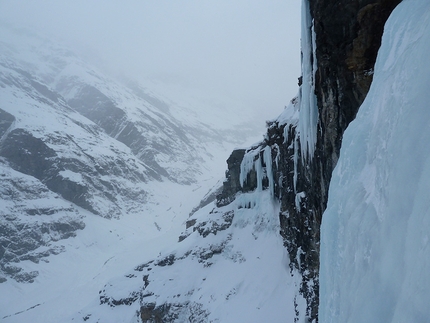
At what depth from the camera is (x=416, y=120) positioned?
2875mm

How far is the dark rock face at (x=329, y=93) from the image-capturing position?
7.66 metres

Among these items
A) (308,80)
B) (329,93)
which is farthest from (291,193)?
(329,93)

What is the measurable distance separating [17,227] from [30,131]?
31.4 metres

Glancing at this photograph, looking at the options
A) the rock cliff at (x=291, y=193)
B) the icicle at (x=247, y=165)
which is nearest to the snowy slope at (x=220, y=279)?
the rock cliff at (x=291, y=193)

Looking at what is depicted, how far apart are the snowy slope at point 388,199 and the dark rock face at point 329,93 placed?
3442mm

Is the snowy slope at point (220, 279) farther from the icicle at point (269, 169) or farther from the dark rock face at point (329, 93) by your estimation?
the dark rock face at point (329, 93)

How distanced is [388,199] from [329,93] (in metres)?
6.53

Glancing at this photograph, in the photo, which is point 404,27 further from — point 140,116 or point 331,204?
point 140,116

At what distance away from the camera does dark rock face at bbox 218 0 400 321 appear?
25.1 ft

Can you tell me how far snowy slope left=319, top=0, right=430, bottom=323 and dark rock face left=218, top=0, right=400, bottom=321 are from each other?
3.44m

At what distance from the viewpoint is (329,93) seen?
356 inches

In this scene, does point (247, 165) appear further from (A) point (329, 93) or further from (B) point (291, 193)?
(A) point (329, 93)

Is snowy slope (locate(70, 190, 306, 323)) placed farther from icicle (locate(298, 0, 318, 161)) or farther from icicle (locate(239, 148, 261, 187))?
icicle (locate(298, 0, 318, 161))

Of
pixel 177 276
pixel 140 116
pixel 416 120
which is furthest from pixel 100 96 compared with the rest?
pixel 416 120
